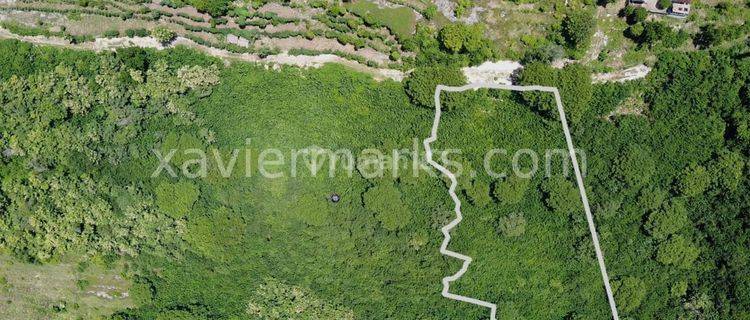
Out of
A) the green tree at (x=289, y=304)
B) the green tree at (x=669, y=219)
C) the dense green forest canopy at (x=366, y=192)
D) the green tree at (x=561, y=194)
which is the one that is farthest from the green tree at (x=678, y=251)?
the green tree at (x=289, y=304)

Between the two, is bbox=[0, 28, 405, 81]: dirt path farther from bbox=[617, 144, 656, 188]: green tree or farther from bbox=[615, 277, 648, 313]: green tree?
bbox=[615, 277, 648, 313]: green tree

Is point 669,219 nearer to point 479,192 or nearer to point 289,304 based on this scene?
point 479,192

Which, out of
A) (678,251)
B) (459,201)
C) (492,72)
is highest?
(492,72)

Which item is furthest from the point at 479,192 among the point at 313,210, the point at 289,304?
the point at 289,304

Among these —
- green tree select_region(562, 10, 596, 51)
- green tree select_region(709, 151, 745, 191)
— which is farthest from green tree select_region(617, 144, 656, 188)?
green tree select_region(562, 10, 596, 51)

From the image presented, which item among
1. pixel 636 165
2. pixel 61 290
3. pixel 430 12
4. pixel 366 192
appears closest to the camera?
pixel 636 165

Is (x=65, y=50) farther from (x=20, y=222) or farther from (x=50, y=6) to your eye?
(x=20, y=222)

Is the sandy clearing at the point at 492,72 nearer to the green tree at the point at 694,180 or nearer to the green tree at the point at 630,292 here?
the green tree at the point at 694,180
